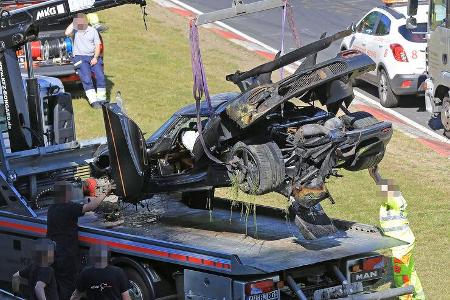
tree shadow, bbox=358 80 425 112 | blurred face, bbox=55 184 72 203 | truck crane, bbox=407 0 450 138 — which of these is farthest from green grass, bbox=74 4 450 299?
tree shadow, bbox=358 80 425 112

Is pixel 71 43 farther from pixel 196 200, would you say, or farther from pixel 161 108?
pixel 196 200

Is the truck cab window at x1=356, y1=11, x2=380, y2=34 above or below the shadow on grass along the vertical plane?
above

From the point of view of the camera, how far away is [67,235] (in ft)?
35.3

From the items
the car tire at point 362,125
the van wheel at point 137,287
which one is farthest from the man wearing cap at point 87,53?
the car tire at point 362,125

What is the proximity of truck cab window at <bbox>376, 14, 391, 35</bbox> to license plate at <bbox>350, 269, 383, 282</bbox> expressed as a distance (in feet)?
36.4

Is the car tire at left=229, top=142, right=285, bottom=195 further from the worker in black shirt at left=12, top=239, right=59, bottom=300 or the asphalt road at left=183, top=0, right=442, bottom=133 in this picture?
the asphalt road at left=183, top=0, right=442, bottom=133

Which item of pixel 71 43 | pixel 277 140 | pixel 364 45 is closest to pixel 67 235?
pixel 277 140

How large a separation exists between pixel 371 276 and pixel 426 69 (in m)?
9.65

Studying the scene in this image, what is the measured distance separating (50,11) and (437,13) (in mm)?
9077

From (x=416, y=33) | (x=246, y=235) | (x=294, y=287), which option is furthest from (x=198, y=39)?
(x=416, y=33)

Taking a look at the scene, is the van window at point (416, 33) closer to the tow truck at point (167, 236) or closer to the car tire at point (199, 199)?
the tow truck at point (167, 236)

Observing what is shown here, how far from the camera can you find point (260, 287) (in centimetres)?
969

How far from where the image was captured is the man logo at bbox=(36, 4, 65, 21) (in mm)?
11867

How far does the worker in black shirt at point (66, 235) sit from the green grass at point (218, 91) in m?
1.88
